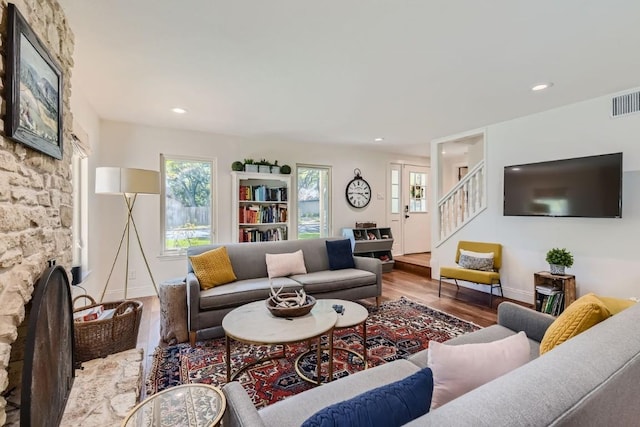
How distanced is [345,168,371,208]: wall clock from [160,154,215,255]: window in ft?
8.55

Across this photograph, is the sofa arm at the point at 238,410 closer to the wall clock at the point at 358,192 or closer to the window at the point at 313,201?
the window at the point at 313,201

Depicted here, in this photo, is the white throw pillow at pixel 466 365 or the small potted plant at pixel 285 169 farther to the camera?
the small potted plant at pixel 285 169

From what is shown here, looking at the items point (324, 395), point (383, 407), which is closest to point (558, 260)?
point (324, 395)

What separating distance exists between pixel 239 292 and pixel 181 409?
5.63 feet

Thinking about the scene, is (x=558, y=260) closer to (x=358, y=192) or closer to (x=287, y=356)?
(x=287, y=356)

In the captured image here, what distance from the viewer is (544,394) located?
30.4 inches

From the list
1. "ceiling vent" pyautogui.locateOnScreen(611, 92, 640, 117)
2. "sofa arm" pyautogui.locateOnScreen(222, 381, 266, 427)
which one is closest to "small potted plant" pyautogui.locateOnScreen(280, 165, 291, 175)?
"ceiling vent" pyautogui.locateOnScreen(611, 92, 640, 117)

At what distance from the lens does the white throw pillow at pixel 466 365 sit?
1078mm

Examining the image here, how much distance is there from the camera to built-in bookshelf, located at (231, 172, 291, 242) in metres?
4.81

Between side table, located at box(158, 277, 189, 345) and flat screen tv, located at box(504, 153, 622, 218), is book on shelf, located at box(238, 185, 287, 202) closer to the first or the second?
side table, located at box(158, 277, 189, 345)

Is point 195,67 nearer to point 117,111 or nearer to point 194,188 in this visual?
point 117,111

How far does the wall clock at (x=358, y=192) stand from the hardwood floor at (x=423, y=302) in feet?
5.10

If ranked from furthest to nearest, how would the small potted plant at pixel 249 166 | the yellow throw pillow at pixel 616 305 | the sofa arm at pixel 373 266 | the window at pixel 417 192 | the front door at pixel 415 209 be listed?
1. the window at pixel 417 192
2. the front door at pixel 415 209
3. the small potted plant at pixel 249 166
4. the sofa arm at pixel 373 266
5. the yellow throw pillow at pixel 616 305

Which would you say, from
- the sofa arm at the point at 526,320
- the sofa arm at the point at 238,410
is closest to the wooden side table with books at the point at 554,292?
the sofa arm at the point at 526,320
